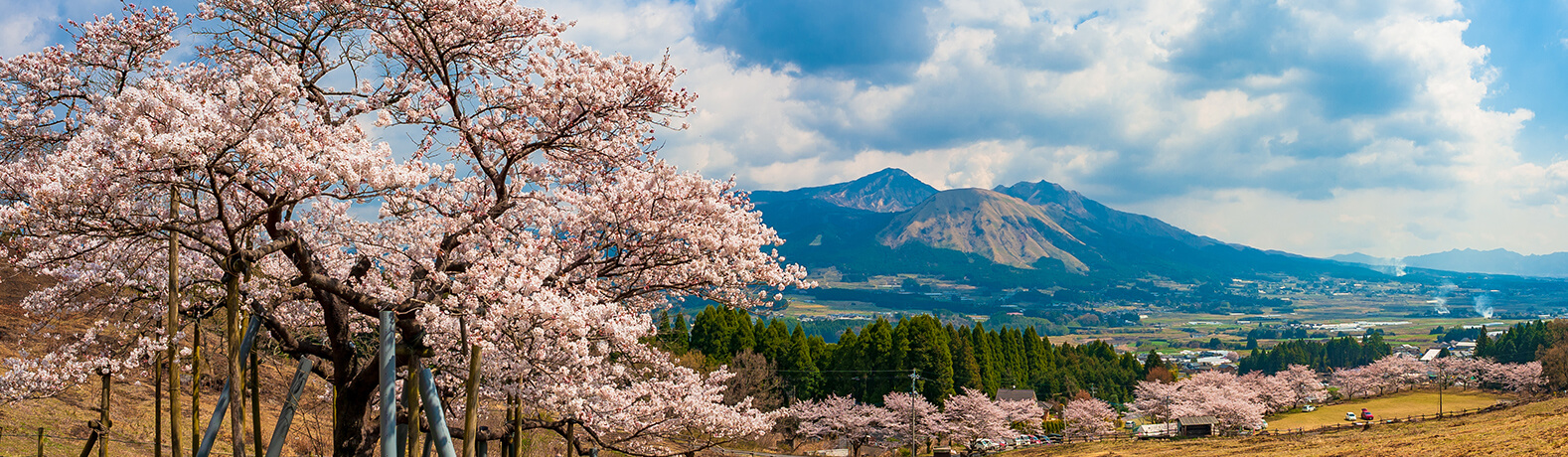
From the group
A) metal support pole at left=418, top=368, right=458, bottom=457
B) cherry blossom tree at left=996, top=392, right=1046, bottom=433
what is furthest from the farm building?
metal support pole at left=418, top=368, right=458, bottom=457

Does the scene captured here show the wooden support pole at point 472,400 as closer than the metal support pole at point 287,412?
Yes

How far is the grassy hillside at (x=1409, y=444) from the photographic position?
21734 mm

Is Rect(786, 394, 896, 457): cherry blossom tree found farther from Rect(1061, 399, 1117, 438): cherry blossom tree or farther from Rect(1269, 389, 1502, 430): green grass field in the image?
Rect(1269, 389, 1502, 430): green grass field

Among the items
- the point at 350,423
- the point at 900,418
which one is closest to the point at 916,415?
the point at 900,418

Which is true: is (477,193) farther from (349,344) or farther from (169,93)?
(169,93)

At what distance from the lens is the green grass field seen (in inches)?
2410

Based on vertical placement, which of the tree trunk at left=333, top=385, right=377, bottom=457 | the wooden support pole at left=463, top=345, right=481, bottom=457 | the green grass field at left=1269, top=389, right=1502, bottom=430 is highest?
the wooden support pole at left=463, top=345, right=481, bottom=457

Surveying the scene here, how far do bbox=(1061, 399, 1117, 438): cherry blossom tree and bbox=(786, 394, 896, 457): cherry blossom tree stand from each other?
15.3m

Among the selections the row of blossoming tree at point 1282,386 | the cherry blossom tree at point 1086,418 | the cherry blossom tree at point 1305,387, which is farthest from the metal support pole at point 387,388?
the cherry blossom tree at point 1305,387

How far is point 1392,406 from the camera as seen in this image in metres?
69.1

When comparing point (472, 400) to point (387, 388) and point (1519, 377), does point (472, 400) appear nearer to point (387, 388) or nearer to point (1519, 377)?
point (387, 388)

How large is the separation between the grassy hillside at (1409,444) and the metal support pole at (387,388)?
79.8 ft

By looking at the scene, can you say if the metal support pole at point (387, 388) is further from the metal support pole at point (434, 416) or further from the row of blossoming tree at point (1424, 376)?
the row of blossoming tree at point (1424, 376)

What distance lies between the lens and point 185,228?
19.4 ft
